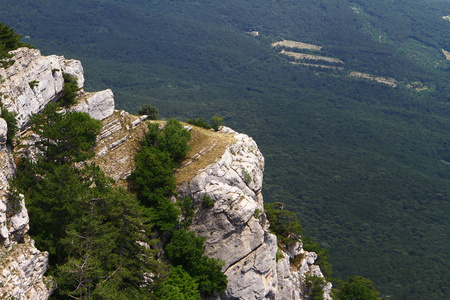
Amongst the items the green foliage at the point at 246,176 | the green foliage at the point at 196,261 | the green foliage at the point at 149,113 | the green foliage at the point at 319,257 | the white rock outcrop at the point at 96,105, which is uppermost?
the white rock outcrop at the point at 96,105

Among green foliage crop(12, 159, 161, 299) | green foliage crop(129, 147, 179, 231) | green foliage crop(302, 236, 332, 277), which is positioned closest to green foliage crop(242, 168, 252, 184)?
green foliage crop(129, 147, 179, 231)

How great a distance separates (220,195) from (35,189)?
16881 millimetres

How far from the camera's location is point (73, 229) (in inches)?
1324

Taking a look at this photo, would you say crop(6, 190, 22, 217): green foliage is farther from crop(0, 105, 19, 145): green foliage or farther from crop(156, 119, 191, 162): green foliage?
crop(156, 119, 191, 162): green foliage

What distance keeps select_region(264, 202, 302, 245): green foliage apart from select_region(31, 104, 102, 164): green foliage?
26.0 metres

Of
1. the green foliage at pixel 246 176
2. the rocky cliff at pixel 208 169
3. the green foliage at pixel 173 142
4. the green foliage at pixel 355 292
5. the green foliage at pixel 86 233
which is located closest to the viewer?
the green foliage at pixel 86 233

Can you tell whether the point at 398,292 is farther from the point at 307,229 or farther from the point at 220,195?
the point at 220,195

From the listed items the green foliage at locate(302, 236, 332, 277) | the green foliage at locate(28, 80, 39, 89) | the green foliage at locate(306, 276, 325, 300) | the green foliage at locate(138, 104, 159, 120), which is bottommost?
the green foliage at locate(302, 236, 332, 277)

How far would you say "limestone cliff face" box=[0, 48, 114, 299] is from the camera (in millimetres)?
30695

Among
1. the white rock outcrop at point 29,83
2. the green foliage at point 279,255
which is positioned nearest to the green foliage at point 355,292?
the green foliage at point 279,255

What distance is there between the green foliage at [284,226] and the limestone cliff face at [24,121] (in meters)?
24.8

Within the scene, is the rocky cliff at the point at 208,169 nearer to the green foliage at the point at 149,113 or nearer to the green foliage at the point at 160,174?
the green foliage at the point at 160,174

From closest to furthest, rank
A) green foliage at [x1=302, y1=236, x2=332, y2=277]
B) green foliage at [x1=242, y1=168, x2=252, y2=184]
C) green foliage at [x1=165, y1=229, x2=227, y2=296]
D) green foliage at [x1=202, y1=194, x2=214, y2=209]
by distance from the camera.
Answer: green foliage at [x1=165, y1=229, x2=227, y2=296], green foliage at [x1=202, y1=194, x2=214, y2=209], green foliage at [x1=242, y1=168, x2=252, y2=184], green foliage at [x1=302, y1=236, x2=332, y2=277]

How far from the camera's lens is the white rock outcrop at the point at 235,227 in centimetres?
4403
